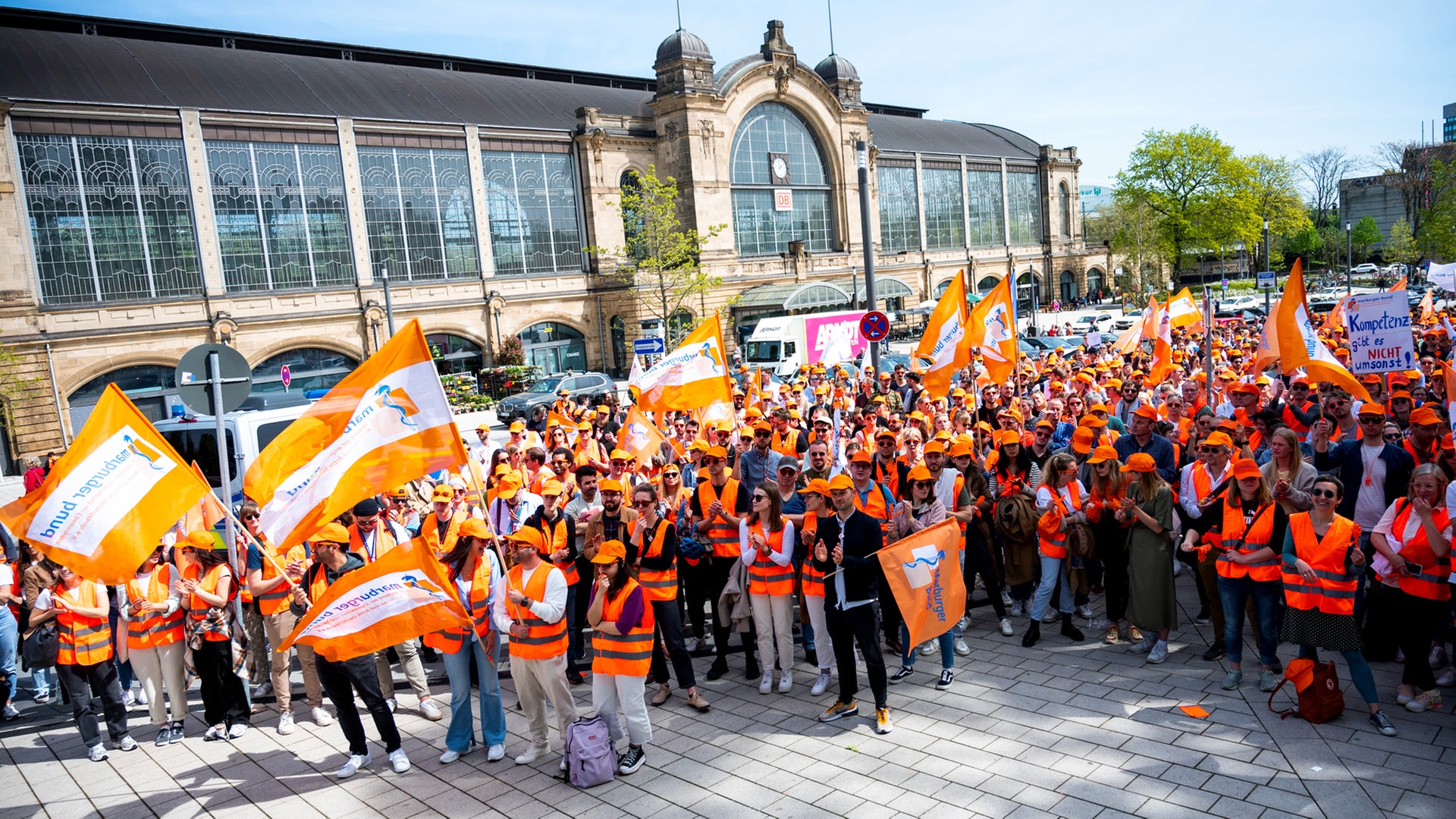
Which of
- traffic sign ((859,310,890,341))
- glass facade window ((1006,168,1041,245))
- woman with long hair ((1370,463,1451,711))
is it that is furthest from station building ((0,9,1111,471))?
woman with long hair ((1370,463,1451,711))

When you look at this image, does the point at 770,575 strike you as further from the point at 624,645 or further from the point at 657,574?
the point at 624,645

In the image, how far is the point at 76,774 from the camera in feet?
23.8

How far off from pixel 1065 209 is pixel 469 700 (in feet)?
245

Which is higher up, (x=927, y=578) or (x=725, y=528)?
(x=725, y=528)

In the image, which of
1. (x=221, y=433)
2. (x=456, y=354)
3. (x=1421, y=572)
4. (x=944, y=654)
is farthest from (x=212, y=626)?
(x=456, y=354)

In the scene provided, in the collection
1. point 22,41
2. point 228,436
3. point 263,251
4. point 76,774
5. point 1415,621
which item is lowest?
point 76,774

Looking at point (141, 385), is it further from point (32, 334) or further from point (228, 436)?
point (228, 436)

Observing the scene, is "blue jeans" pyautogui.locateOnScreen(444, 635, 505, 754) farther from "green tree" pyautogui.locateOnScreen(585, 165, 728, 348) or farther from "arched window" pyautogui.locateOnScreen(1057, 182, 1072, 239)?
"arched window" pyautogui.locateOnScreen(1057, 182, 1072, 239)

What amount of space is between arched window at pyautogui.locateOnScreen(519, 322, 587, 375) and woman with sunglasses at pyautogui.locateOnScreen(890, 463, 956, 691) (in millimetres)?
34968

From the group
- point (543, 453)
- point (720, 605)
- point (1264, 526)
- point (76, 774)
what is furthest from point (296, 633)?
point (1264, 526)

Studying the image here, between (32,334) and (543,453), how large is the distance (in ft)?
91.9

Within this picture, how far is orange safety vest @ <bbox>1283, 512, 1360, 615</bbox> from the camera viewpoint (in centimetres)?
629

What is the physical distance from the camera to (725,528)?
8414 millimetres

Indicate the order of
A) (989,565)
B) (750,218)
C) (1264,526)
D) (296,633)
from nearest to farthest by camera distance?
(296,633), (1264,526), (989,565), (750,218)
